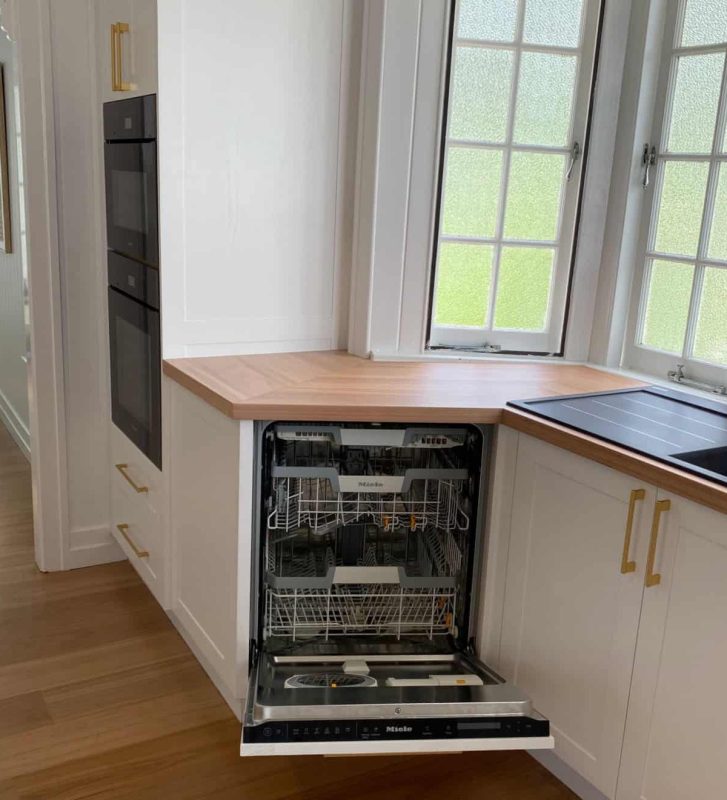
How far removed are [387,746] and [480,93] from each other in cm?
178

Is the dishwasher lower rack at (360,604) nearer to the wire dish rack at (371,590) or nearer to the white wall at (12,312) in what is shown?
the wire dish rack at (371,590)

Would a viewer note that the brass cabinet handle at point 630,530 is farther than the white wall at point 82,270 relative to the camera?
No

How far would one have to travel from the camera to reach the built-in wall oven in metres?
2.30

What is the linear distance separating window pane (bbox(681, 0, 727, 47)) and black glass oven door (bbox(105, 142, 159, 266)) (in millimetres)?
1497

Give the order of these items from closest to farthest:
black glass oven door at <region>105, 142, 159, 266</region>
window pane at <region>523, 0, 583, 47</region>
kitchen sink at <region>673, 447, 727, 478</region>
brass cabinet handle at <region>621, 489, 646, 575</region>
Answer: brass cabinet handle at <region>621, 489, 646, 575</region>, kitchen sink at <region>673, 447, 727, 478</region>, black glass oven door at <region>105, 142, 159, 266</region>, window pane at <region>523, 0, 583, 47</region>

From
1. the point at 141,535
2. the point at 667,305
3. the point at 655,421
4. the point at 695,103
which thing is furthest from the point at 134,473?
the point at 695,103

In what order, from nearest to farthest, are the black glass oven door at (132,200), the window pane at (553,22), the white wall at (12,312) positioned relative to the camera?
Answer: the black glass oven door at (132,200) → the window pane at (553,22) → the white wall at (12,312)

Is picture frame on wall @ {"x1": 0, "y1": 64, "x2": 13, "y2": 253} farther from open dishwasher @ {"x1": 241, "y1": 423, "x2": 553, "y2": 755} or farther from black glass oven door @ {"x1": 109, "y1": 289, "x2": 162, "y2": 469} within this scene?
open dishwasher @ {"x1": 241, "y1": 423, "x2": 553, "y2": 755}

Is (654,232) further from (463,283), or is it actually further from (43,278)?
(43,278)

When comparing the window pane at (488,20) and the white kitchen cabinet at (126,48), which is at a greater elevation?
the window pane at (488,20)

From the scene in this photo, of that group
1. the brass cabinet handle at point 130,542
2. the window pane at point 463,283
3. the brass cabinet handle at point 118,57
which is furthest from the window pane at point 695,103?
the brass cabinet handle at point 130,542

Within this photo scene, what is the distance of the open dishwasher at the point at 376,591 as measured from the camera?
5.63 ft

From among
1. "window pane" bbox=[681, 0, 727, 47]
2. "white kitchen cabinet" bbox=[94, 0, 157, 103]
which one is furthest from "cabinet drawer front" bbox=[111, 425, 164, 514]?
"window pane" bbox=[681, 0, 727, 47]

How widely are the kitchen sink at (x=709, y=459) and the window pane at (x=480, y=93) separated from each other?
3.91 ft
